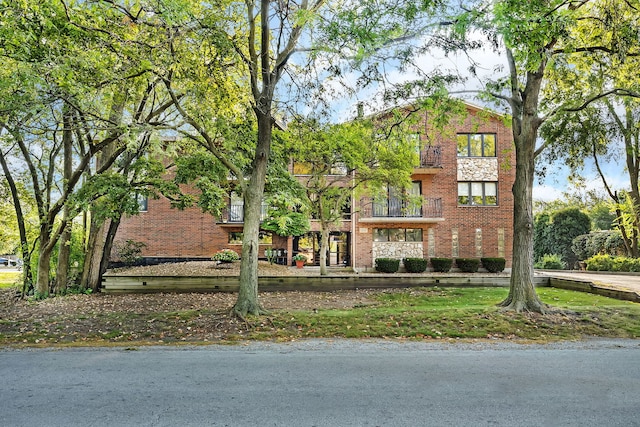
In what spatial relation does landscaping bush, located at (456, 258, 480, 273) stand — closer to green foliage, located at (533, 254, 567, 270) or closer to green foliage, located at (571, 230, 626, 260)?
green foliage, located at (533, 254, 567, 270)

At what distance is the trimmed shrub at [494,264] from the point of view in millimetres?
22781

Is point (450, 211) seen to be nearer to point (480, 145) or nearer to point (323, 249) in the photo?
point (480, 145)

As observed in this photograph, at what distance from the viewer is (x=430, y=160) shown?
2378 centimetres

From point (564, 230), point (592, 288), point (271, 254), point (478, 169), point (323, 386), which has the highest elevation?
point (478, 169)

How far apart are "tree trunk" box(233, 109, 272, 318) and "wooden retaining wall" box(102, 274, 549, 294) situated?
6.38 m

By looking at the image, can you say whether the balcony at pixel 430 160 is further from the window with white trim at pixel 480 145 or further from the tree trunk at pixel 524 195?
the tree trunk at pixel 524 195

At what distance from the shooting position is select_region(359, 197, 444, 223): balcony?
2330cm

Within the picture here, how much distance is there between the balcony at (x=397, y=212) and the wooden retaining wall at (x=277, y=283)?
634 cm

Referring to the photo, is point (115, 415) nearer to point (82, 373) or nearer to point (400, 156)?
point (82, 373)

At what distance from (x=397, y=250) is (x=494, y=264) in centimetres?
518

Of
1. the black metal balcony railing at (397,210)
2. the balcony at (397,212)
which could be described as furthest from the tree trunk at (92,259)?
the black metal balcony railing at (397,210)

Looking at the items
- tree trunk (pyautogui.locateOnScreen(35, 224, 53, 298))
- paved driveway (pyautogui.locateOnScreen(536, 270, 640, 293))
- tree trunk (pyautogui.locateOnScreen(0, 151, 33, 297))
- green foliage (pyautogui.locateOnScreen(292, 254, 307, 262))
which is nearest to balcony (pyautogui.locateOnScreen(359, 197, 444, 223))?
green foliage (pyautogui.locateOnScreen(292, 254, 307, 262))

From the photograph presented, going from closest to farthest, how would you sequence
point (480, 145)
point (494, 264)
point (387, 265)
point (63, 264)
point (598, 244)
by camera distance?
point (63, 264) → point (387, 265) → point (494, 264) → point (480, 145) → point (598, 244)

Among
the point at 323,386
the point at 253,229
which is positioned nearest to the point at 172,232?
the point at 253,229
